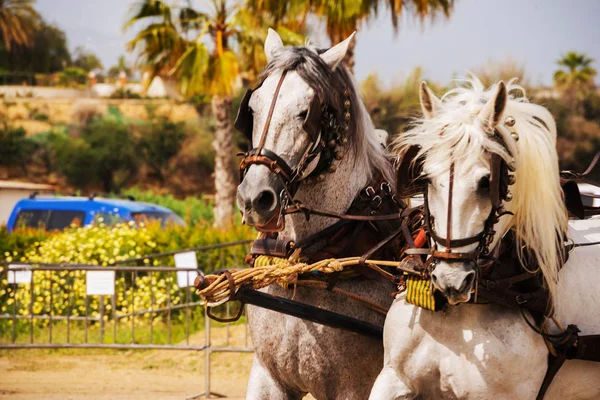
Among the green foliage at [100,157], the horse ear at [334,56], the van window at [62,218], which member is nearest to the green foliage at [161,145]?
the green foliage at [100,157]

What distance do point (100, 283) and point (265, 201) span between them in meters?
7.15

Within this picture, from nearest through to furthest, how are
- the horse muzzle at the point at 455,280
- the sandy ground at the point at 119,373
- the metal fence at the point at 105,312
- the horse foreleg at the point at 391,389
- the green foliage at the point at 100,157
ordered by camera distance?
1. the horse muzzle at the point at 455,280
2. the horse foreleg at the point at 391,389
3. the sandy ground at the point at 119,373
4. the metal fence at the point at 105,312
5. the green foliage at the point at 100,157

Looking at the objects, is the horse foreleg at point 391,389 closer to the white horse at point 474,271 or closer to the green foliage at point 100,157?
the white horse at point 474,271

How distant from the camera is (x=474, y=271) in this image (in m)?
3.57

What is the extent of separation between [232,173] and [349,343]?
52.0 ft

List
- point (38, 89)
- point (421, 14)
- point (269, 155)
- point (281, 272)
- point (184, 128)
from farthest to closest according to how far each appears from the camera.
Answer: point (38, 89), point (184, 128), point (421, 14), point (281, 272), point (269, 155)

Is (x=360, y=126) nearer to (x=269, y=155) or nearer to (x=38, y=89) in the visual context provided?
(x=269, y=155)

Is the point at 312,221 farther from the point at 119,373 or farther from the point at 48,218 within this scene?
the point at 48,218

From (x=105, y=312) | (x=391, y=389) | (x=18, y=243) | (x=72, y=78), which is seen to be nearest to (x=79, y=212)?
(x=18, y=243)

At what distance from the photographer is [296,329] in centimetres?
457

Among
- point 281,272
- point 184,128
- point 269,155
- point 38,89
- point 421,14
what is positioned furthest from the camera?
point 38,89

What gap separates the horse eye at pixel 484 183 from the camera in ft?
12.0

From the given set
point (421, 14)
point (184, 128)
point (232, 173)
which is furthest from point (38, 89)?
point (421, 14)

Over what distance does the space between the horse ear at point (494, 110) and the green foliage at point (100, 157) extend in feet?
147
